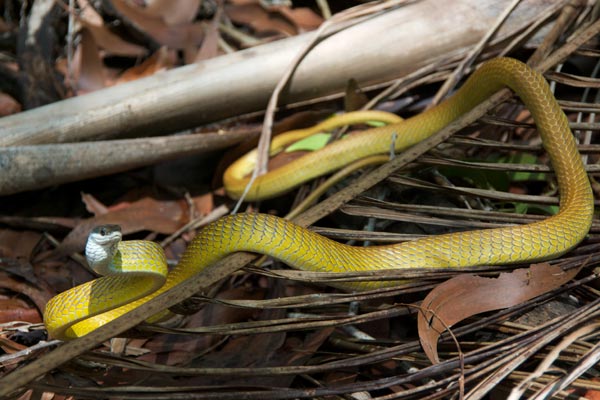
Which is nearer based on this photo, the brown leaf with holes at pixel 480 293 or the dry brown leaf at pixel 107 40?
the brown leaf with holes at pixel 480 293

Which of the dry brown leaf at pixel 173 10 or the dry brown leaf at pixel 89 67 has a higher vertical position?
the dry brown leaf at pixel 173 10

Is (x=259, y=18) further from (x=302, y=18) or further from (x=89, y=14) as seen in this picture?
(x=89, y=14)

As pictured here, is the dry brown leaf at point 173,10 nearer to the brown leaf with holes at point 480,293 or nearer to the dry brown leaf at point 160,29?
the dry brown leaf at point 160,29

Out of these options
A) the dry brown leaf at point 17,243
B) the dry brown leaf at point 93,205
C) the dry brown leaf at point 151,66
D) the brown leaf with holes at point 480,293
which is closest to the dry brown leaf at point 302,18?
the dry brown leaf at point 151,66

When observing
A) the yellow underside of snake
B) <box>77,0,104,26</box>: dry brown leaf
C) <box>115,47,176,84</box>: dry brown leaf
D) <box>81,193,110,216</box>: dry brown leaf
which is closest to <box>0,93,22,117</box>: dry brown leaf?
<box>115,47,176,84</box>: dry brown leaf

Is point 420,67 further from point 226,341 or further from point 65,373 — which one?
point 65,373

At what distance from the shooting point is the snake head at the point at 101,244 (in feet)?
5.94

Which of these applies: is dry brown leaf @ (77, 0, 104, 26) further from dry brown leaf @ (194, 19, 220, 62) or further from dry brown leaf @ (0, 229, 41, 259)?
dry brown leaf @ (0, 229, 41, 259)

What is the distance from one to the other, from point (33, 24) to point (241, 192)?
195 cm


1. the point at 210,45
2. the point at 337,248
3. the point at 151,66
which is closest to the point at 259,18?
the point at 210,45

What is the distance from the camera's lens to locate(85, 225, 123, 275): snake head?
5.94 feet

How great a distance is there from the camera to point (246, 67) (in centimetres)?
324

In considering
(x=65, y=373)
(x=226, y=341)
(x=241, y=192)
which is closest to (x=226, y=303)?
(x=226, y=341)

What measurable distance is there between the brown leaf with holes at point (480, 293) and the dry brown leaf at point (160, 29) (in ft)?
9.02
